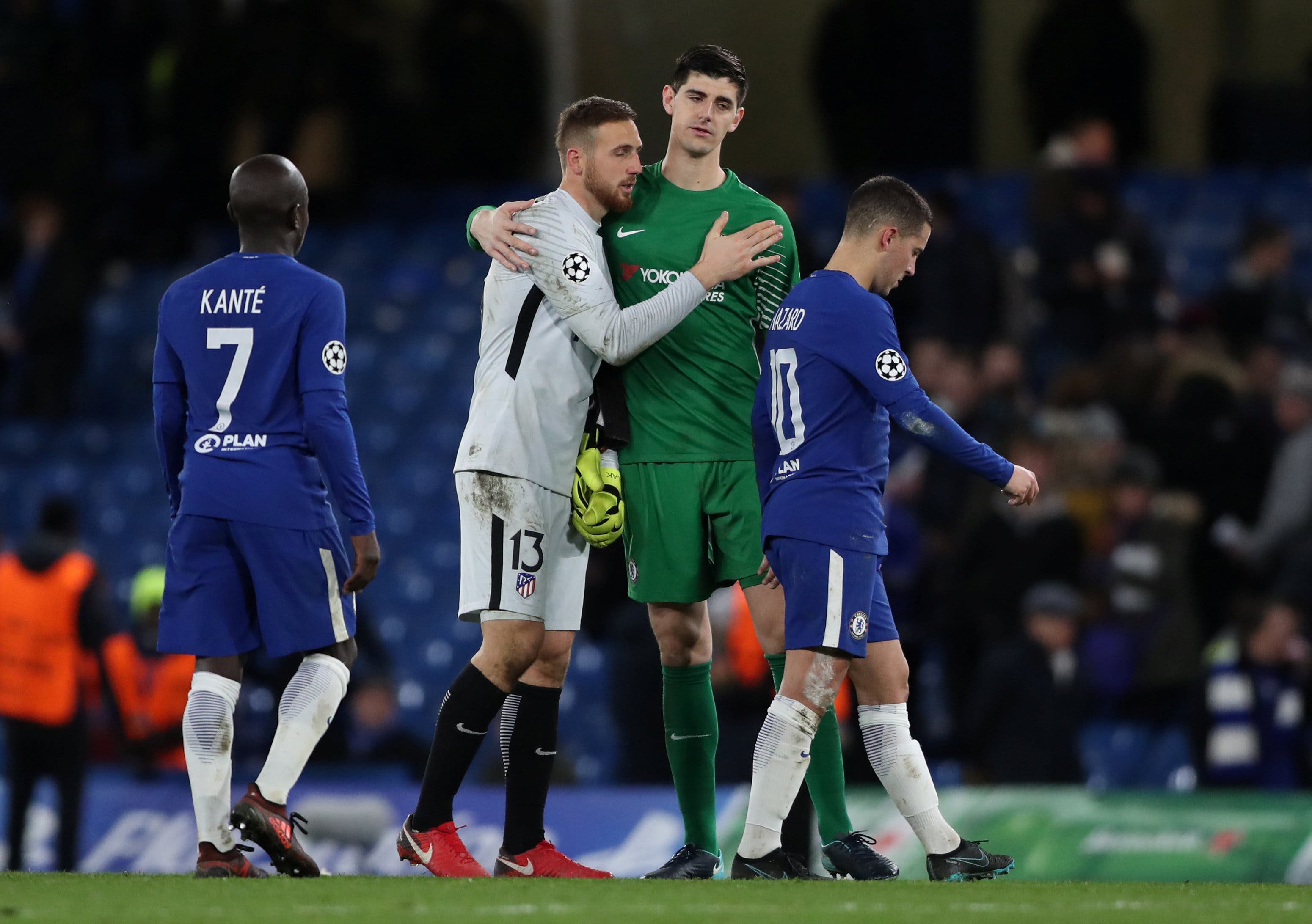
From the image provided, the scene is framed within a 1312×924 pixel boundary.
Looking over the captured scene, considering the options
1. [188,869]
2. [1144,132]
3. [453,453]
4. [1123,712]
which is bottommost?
[188,869]

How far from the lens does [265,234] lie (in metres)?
6.36

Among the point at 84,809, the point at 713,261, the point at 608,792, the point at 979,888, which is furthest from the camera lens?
Answer: the point at 84,809

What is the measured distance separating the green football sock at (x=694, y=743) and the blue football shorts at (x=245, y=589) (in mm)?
1126

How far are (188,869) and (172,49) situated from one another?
926 cm

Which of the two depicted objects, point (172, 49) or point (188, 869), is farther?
point (172, 49)

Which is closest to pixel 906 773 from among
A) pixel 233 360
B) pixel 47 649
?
pixel 233 360

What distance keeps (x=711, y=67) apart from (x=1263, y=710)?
5.20m

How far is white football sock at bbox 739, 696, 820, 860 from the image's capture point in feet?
19.9

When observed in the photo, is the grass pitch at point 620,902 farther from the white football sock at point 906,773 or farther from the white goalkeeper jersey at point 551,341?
the white goalkeeper jersey at point 551,341

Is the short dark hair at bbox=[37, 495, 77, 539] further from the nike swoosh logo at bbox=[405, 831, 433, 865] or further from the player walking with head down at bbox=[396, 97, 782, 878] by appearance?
the nike swoosh logo at bbox=[405, 831, 433, 865]

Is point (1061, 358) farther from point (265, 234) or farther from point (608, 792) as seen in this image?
point (265, 234)

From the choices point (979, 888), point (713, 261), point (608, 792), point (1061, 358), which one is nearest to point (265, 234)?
point (713, 261)

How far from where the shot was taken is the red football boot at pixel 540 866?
6.39 meters

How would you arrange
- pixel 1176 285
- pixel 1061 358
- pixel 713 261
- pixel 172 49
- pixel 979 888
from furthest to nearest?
pixel 172 49 < pixel 1176 285 < pixel 1061 358 < pixel 713 261 < pixel 979 888
